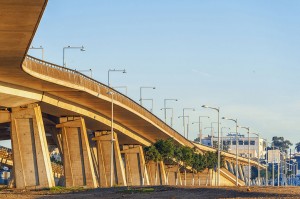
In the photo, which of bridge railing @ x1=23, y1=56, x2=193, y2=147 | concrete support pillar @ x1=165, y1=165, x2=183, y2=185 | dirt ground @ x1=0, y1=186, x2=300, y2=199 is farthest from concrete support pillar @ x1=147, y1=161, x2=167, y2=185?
dirt ground @ x1=0, y1=186, x2=300, y2=199

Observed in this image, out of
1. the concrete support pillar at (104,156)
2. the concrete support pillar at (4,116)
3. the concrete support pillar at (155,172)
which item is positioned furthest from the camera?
the concrete support pillar at (155,172)

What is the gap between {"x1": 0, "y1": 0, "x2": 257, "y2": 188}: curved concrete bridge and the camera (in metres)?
54.6

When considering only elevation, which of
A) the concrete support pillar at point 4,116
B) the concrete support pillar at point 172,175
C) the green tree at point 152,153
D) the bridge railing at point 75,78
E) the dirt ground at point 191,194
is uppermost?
the bridge railing at point 75,78

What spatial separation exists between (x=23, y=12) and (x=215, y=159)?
14028 centimetres

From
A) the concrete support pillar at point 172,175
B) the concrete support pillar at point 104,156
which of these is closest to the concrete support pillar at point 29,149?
the concrete support pillar at point 104,156

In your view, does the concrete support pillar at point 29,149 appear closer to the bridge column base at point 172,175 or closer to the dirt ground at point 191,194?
the dirt ground at point 191,194

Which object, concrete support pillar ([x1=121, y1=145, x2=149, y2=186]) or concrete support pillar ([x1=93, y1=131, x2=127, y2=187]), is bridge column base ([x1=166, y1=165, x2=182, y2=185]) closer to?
concrete support pillar ([x1=121, y1=145, x2=149, y2=186])

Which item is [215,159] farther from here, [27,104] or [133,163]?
[27,104]

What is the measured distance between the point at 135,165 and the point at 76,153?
159 ft

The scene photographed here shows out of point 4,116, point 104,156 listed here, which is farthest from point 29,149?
point 104,156

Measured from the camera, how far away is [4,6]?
44438 millimetres

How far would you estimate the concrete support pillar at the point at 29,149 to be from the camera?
86500 millimetres

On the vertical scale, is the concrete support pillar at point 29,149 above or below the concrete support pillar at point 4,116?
below

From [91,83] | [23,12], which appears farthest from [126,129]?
[23,12]
